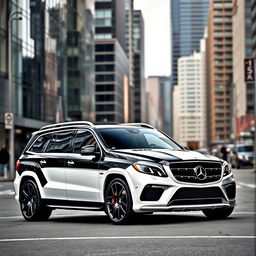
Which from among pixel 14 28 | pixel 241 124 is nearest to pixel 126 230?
pixel 14 28

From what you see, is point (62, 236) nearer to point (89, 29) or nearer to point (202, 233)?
point (202, 233)

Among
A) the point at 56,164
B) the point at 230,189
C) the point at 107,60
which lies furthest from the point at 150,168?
the point at 107,60

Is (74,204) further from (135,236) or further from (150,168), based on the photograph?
(135,236)

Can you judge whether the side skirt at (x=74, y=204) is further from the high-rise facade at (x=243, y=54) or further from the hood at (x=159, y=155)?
the high-rise facade at (x=243, y=54)

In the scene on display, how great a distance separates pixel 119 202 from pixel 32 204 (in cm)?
245

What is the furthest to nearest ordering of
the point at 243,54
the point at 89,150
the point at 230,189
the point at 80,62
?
the point at 243,54
the point at 80,62
the point at 89,150
the point at 230,189

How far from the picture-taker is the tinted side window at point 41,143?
13703mm

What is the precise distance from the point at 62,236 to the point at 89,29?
7902cm

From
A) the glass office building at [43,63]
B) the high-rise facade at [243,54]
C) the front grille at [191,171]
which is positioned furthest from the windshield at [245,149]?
the high-rise facade at [243,54]

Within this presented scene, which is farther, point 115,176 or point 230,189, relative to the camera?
point 230,189

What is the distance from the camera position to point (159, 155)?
11.5 meters

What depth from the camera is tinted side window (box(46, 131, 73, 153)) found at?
1304 cm

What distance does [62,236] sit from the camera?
9992mm

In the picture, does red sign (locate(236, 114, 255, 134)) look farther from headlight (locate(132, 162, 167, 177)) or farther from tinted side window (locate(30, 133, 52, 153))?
headlight (locate(132, 162, 167, 177))
